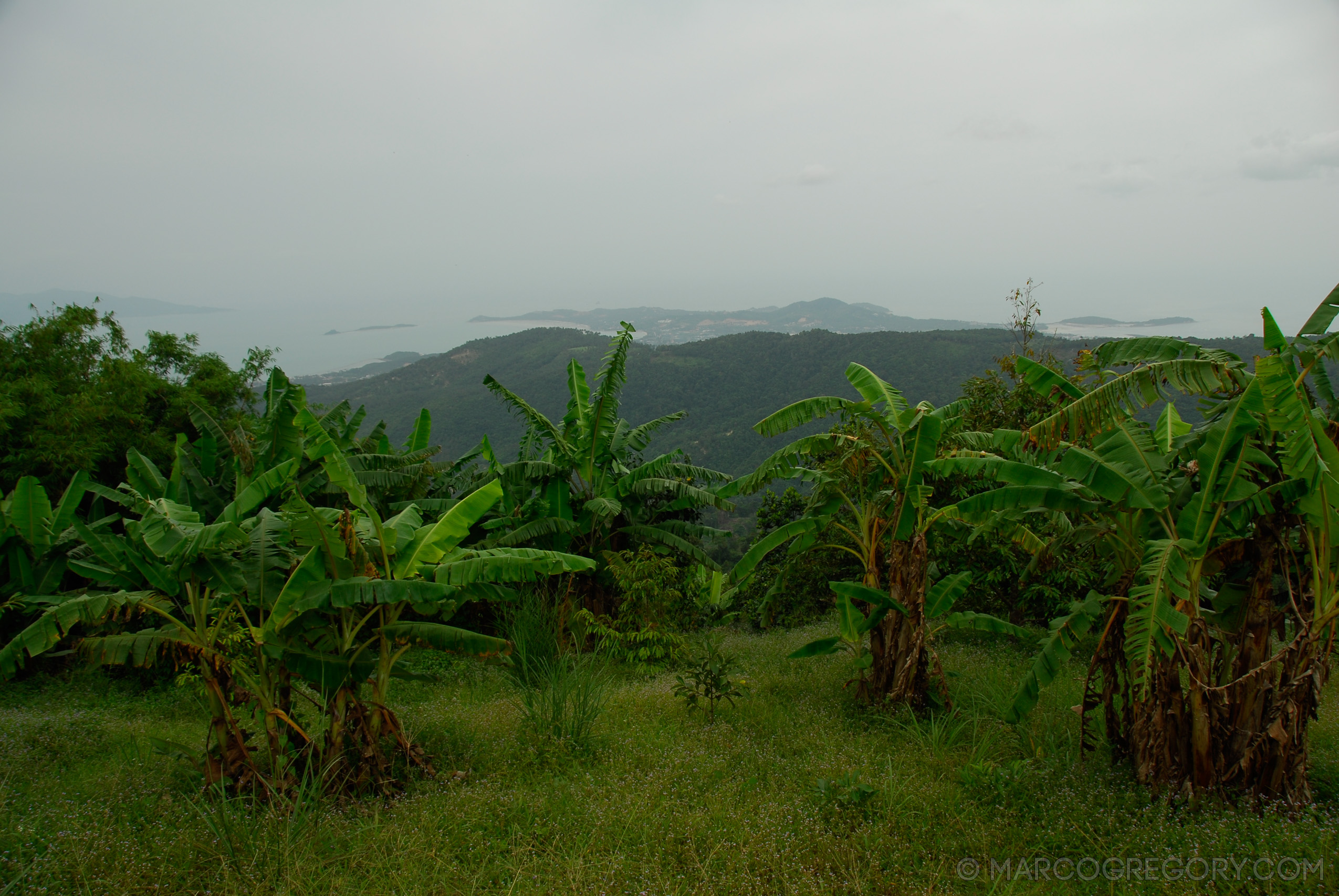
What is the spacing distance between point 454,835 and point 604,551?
6104mm

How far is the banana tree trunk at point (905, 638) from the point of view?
7074 mm

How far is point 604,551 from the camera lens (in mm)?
10898

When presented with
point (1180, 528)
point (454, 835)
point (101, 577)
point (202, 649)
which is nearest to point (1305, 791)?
point (1180, 528)

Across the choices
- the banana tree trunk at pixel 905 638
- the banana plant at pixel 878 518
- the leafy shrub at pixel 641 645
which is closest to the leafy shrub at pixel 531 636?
the leafy shrub at pixel 641 645

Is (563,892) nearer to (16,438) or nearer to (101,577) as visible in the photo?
(101,577)

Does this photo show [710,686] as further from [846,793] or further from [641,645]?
[641,645]

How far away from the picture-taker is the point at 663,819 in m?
5.05

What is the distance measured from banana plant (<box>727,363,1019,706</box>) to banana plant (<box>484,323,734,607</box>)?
3341mm

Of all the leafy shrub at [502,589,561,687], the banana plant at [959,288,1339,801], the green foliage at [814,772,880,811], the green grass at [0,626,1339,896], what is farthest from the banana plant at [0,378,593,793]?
the banana plant at [959,288,1339,801]

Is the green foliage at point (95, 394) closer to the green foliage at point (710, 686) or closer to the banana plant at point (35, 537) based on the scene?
the banana plant at point (35, 537)

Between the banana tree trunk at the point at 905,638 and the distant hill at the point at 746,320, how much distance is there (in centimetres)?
7864

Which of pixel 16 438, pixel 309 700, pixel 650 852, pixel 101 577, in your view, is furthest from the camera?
pixel 16 438

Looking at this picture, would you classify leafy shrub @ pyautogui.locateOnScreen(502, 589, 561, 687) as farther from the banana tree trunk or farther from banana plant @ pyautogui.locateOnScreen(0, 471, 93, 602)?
banana plant @ pyautogui.locateOnScreen(0, 471, 93, 602)

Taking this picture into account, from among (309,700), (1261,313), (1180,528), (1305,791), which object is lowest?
(1305,791)
